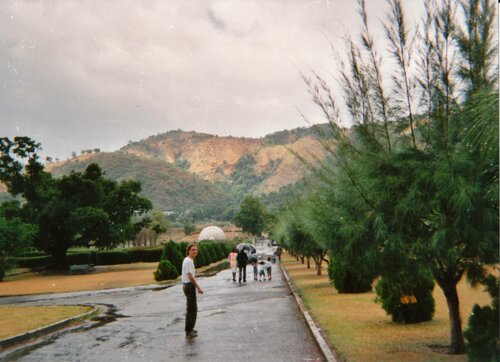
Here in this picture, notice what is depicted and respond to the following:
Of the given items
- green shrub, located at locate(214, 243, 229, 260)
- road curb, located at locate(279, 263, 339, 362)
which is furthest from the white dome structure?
road curb, located at locate(279, 263, 339, 362)

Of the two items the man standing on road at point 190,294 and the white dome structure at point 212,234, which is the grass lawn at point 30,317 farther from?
the white dome structure at point 212,234

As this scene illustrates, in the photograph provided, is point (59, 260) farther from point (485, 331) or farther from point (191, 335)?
point (485, 331)

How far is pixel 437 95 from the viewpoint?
20.7 ft

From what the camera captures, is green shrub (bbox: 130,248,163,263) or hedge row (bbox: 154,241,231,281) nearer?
hedge row (bbox: 154,241,231,281)

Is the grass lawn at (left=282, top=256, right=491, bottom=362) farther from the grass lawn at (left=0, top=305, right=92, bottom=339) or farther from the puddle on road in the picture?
the grass lawn at (left=0, top=305, right=92, bottom=339)

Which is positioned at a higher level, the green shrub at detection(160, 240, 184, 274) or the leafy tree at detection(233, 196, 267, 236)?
the leafy tree at detection(233, 196, 267, 236)

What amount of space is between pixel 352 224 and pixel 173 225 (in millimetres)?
189538

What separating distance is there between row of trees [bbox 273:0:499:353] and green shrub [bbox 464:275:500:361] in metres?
0.59

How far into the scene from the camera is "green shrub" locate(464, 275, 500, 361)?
5.52 metres

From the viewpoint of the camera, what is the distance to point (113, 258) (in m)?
57.8

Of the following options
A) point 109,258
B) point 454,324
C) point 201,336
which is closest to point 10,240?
point 201,336

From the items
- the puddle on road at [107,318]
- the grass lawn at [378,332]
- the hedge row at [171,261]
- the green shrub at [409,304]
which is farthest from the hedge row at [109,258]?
the green shrub at [409,304]

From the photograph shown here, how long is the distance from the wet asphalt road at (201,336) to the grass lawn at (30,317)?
3.99 feet

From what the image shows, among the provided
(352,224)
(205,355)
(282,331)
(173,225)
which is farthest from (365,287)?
(173,225)
